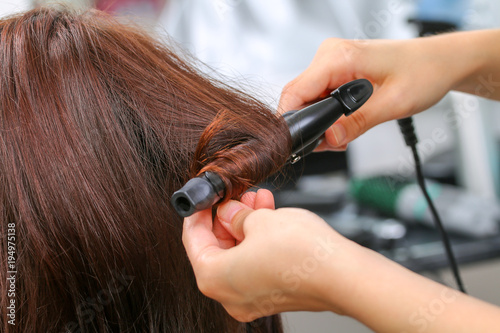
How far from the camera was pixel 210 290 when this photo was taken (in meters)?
0.47

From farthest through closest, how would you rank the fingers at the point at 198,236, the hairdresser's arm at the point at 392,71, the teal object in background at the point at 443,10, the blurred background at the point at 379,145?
the teal object in background at the point at 443,10, the blurred background at the point at 379,145, the hairdresser's arm at the point at 392,71, the fingers at the point at 198,236

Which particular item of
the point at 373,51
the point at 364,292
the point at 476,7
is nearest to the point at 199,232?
the point at 364,292

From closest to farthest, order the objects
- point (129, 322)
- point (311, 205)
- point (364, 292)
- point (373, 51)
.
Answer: point (364, 292) < point (129, 322) < point (373, 51) < point (311, 205)

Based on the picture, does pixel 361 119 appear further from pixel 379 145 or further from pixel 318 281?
pixel 379 145

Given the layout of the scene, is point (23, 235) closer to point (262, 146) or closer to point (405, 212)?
point (262, 146)

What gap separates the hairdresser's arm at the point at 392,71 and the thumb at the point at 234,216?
0.28 m

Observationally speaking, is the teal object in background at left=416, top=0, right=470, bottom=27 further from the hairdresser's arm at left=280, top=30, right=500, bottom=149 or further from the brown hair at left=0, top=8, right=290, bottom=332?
the brown hair at left=0, top=8, right=290, bottom=332

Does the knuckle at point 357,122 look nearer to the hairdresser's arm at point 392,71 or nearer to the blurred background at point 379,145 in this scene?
the hairdresser's arm at point 392,71

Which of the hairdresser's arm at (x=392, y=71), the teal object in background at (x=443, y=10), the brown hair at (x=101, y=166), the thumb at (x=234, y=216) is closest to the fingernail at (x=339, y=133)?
the hairdresser's arm at (x=392, y=71)

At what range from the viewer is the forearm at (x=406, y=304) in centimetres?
36

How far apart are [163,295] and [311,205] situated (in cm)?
98

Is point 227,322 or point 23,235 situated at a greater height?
point 23,235

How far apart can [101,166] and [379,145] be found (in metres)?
1.23

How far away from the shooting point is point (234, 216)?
506 millimetres
